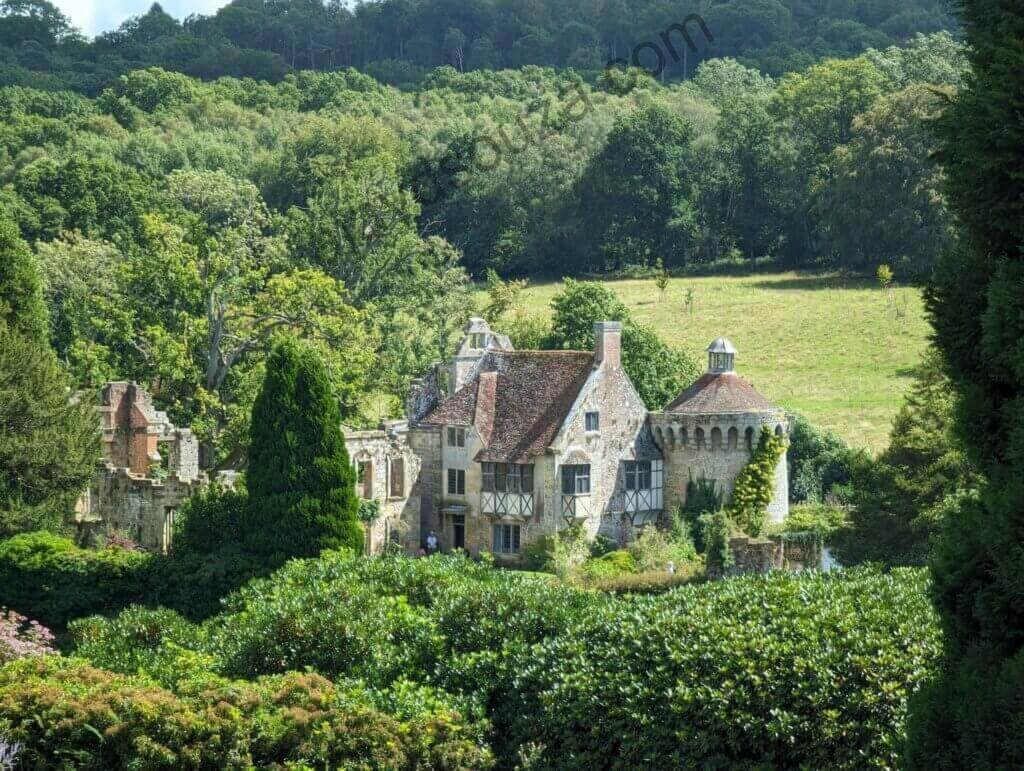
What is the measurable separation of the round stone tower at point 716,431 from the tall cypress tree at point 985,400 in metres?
36.1

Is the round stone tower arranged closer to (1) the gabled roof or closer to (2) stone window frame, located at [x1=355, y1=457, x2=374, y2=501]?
(1) the gabled roof

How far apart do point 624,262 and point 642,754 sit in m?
72.4

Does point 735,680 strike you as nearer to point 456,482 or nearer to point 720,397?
Answer: point 720,397

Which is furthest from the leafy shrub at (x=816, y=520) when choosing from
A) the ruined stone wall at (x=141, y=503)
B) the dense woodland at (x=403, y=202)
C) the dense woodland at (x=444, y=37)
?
the dense woodland at (x=444, y=37)

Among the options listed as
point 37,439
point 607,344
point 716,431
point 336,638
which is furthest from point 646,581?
point 37,439

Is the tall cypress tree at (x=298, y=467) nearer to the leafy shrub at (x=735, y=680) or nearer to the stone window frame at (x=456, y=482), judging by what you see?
the stone window frame at (x=456, y=482)

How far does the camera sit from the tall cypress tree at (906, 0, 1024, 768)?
13.0 metres

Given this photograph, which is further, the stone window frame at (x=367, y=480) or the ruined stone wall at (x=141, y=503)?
the stone window frame at (x=367, y=480)

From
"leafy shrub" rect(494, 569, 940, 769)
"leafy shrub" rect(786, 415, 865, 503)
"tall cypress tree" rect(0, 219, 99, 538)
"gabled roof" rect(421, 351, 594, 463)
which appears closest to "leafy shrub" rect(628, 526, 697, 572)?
"gabled roof" rect(421, 351, 594, 463)

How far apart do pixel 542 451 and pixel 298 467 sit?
11.1 meters

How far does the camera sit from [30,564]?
40781 millimetres

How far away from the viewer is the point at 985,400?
13.9m

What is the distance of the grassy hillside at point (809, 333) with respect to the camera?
66.3 m

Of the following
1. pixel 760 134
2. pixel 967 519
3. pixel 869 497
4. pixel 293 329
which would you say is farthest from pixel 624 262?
pixel 967 519
